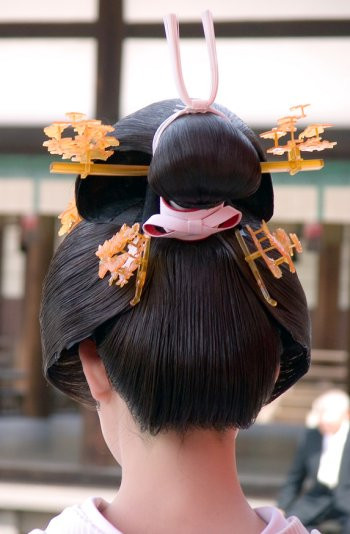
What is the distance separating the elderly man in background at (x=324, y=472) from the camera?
502cm

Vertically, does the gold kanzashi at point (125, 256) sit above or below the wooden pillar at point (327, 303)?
above

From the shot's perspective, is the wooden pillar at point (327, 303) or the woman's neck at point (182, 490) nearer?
the woman's neck at point (182, 490)

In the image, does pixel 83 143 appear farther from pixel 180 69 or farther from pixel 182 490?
pixel 182 490

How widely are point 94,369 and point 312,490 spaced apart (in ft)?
13.8

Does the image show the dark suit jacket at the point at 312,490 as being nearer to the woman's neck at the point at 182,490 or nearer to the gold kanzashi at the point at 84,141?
the woman's neck at the point at 182,490

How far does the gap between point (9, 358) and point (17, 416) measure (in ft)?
6.43

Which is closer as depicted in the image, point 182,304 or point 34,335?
point 182,304

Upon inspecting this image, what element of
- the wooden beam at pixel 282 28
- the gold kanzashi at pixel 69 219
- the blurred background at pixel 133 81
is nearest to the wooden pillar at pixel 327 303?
the blurred background at pixel 133 81

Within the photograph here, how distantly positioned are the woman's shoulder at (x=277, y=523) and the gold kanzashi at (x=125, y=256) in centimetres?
30

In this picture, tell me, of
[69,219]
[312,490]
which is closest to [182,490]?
[69,219]

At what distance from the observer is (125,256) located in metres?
1.09

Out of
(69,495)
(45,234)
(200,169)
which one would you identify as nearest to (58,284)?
(200,169)

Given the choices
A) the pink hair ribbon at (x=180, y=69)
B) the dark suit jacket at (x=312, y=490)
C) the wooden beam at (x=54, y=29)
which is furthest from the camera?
the wooden beam at (x=54, y=29)

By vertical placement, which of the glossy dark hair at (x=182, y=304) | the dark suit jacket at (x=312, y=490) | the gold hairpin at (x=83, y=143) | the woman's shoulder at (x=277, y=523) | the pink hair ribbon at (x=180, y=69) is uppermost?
the pink hair ribbon at (x=180, y=69)
